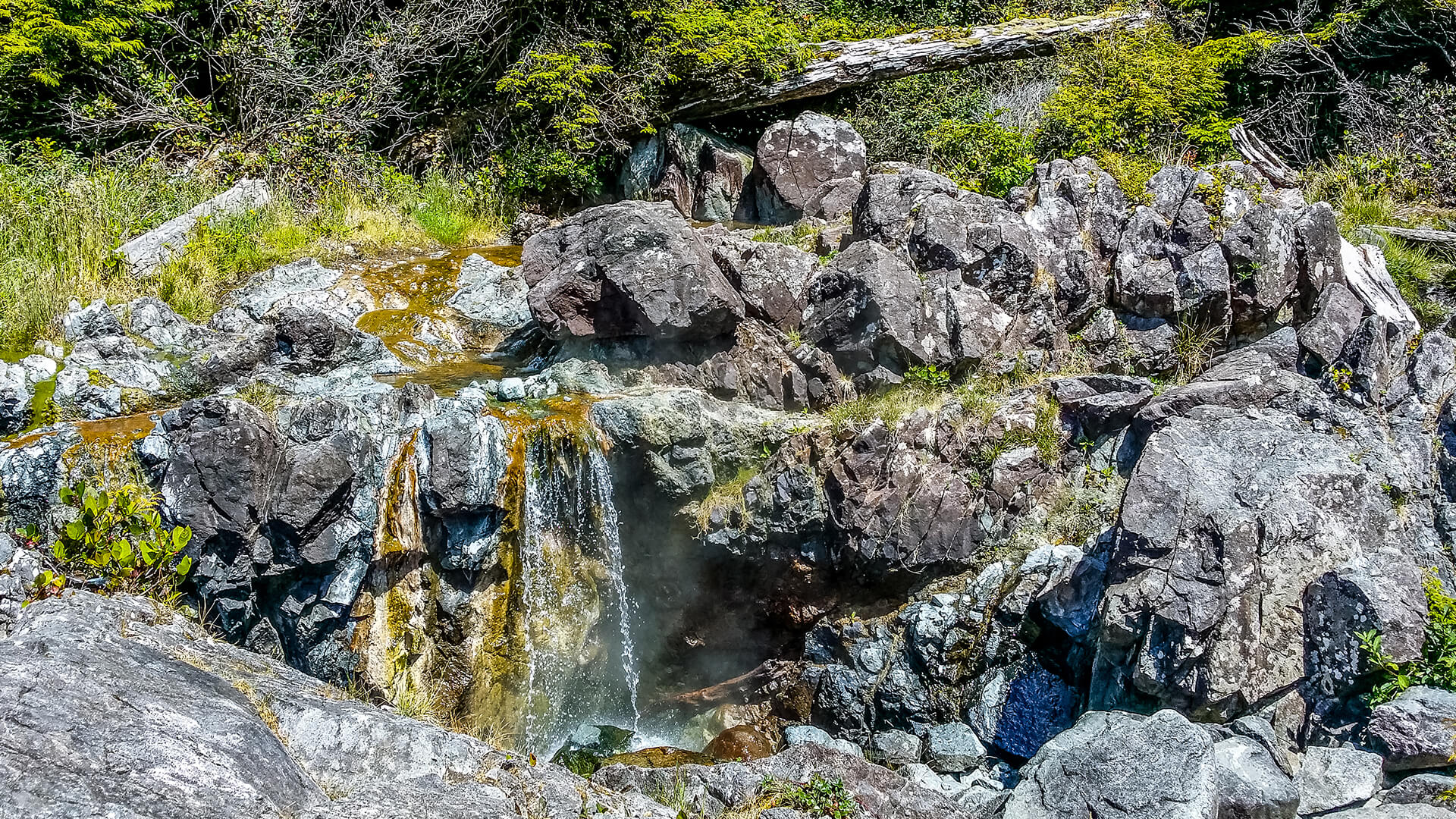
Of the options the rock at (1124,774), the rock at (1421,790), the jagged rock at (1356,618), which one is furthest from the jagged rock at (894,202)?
the rock at (1421,790)

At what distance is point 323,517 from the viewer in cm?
621

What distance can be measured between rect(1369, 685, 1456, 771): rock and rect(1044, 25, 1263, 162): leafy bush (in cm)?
707

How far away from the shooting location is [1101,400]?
7.54 metres

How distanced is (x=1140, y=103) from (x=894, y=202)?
13.2 ft

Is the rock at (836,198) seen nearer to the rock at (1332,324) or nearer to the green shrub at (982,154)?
the green shrub at (982,154)

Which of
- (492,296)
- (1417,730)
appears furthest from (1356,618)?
(492,296)

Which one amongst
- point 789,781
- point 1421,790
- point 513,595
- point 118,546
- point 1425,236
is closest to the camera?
point 1421,790

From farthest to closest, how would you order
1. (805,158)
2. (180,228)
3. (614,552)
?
(805,158) → (180,228) → (614,552)

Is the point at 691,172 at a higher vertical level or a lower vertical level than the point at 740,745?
higher

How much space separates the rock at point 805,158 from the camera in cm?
1146

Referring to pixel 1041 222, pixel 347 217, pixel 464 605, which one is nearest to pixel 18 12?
pixel 347 217

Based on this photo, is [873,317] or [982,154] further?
[982,154]

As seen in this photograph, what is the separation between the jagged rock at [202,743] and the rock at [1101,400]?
5034 millimetres

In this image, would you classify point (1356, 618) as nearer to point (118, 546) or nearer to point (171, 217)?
point (118, 546)
